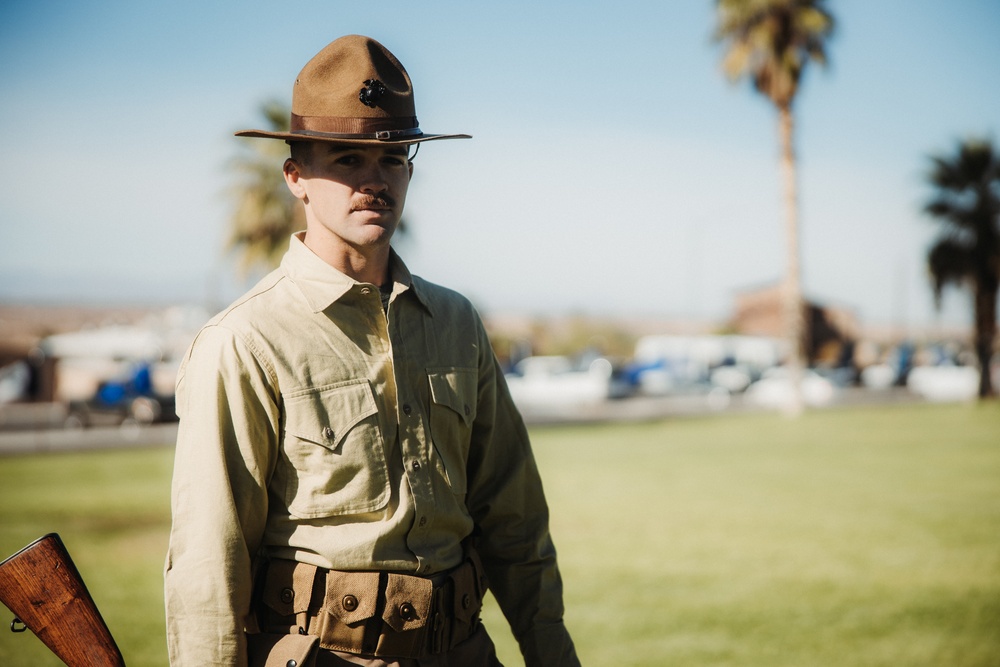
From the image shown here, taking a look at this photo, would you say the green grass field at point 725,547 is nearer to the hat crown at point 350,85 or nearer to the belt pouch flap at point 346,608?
the belt pouch flap at point 346,608

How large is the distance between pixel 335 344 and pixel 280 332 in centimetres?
14

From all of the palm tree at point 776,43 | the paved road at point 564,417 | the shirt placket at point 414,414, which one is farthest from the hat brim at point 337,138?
the palm tree at point 776,43

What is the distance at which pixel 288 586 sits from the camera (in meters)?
2.02

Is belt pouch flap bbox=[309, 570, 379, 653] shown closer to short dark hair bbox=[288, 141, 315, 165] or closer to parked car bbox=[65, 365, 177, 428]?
short dark hair bbox=[288, 141, 315, 165]

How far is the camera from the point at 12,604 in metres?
A: 1.95

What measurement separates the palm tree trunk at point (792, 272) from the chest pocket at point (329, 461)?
26.8 metres

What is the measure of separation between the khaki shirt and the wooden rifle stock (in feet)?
0.77

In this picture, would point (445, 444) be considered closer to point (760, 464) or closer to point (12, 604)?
point (12, 604)

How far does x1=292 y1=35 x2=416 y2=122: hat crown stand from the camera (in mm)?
2154

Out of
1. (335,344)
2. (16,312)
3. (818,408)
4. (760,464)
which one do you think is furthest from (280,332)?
(16,312)

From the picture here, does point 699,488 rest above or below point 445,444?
below

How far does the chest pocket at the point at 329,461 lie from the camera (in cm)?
203

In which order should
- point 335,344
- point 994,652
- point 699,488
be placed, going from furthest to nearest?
point 699,488, point 994,652, point 335,344

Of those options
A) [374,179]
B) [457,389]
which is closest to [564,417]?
[457,389]
